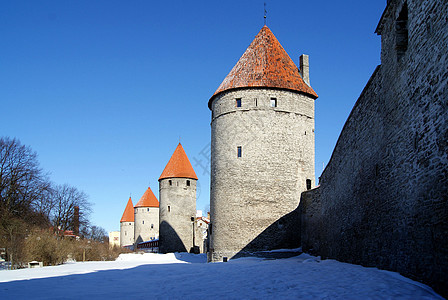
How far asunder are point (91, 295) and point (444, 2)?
6.70 meters

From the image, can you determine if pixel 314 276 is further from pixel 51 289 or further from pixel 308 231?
pixel 308 231

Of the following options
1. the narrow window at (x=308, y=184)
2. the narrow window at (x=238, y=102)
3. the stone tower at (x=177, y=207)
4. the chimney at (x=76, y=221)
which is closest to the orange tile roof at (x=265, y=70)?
the narrow window at (x=238, y=102)

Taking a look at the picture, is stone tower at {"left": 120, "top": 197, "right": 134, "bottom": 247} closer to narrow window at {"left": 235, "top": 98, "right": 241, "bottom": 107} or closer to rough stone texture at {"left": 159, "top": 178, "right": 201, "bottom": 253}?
rough stone texture at {"left": 159, "top": 178, "right": 201, "bottom": 253}

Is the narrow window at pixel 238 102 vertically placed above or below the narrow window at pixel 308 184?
above

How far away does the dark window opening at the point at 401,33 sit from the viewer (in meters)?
7.42

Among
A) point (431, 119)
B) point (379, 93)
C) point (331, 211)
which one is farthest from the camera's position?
point (331, 211)

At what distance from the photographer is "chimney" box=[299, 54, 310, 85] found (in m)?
21.7

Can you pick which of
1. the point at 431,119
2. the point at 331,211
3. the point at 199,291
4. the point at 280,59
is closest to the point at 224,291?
the point at 199,291

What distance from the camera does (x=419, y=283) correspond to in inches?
243

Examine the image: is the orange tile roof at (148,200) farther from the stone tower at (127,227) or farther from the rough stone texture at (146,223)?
the stone tower at (127,227)

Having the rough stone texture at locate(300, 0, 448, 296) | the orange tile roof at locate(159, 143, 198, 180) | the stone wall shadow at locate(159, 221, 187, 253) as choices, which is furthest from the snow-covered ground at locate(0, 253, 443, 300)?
the orange tile roof at locate(159, 143, 198, 180)

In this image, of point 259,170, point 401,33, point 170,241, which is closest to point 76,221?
point 170,241

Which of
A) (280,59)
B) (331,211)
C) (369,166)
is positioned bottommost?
(331,211)

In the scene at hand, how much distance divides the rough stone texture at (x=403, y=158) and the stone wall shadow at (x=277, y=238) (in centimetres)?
713
